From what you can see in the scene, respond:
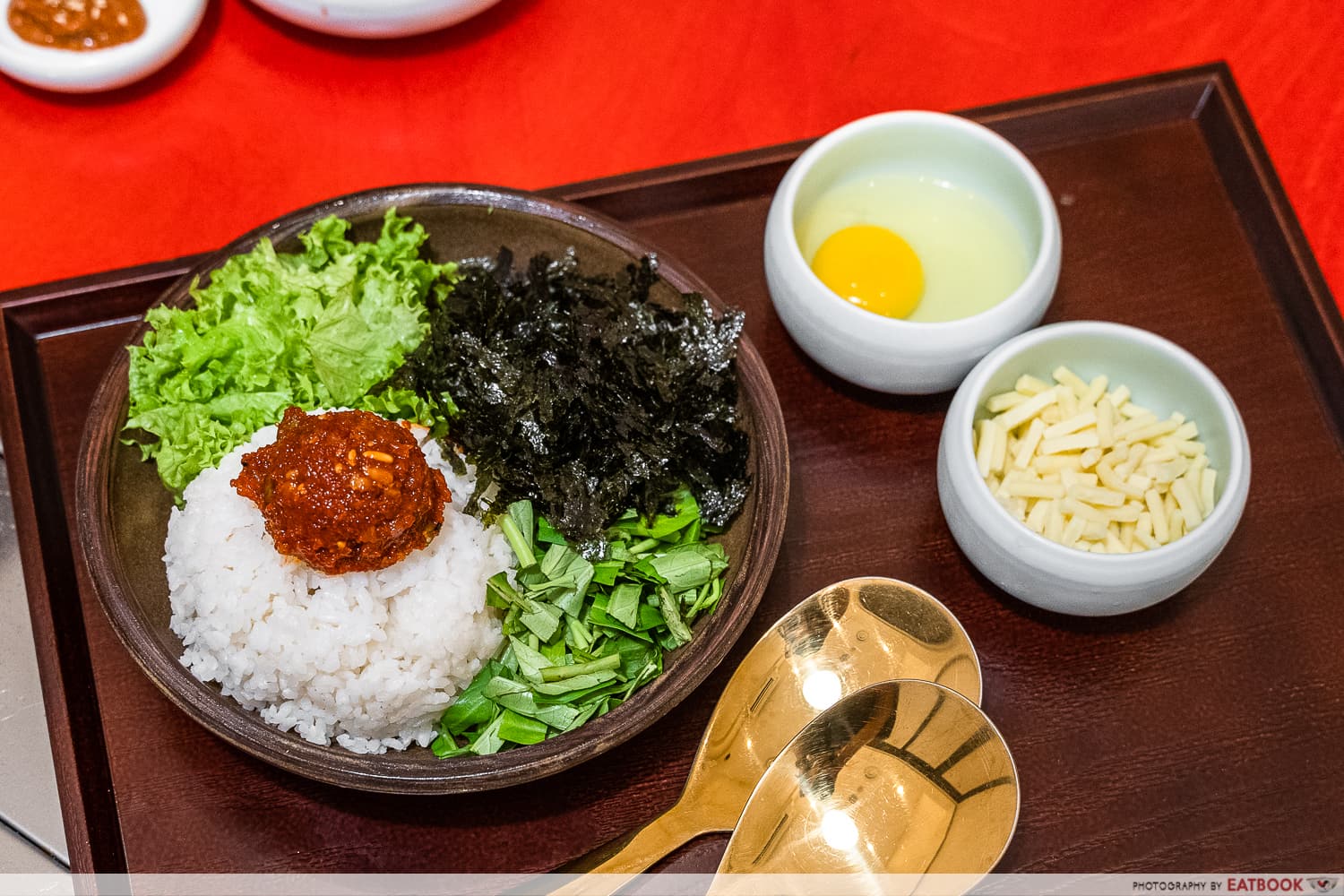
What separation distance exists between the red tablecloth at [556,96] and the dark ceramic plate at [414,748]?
512mm

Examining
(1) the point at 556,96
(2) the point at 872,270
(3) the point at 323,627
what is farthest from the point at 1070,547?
(1) the point at 556,96

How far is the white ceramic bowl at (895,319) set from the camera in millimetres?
2264

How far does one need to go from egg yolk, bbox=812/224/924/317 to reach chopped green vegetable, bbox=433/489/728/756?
609 millimetres

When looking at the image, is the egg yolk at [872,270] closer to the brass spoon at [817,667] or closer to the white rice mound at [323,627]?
the brass spoon at [817,667]

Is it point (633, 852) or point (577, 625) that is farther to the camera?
point (577, 625)

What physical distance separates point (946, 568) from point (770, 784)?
0.61 meters

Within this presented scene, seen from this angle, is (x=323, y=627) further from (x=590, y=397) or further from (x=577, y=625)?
(x=590, y=397)

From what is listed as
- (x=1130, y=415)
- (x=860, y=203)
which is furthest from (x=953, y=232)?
(x=1130, y=415)

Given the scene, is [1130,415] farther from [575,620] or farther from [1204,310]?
[575,620]

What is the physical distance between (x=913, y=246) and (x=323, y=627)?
148 cm

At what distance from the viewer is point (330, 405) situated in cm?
237

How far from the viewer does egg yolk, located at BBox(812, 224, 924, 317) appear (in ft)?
7.95

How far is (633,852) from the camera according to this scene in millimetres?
2010

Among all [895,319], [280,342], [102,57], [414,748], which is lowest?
[414,748]
